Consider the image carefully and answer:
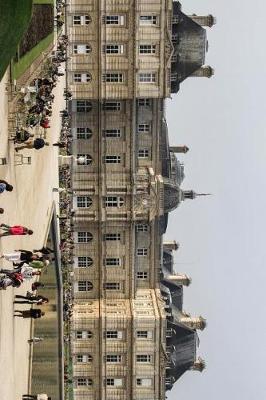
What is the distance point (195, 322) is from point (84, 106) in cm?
2213

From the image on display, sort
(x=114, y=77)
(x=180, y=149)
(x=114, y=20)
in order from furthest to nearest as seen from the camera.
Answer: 1. (x=180, y=149)
2. (x=114, y=77)
3. (x=114, y=20)

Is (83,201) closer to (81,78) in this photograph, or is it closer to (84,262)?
→ (84,262)

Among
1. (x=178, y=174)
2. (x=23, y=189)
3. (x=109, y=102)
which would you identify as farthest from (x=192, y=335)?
(x=23, y=189)

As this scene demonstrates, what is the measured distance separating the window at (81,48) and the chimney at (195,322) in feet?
84.6

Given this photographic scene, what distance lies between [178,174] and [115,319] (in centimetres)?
1618

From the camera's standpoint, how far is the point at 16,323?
3027 cm

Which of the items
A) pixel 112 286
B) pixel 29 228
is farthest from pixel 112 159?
pixel 29 228

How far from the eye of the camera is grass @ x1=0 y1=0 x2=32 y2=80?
2225 centimetres

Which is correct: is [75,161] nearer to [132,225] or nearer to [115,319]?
[132,225]

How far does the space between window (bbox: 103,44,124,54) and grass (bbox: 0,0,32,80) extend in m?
30.8

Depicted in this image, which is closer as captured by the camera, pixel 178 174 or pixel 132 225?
pixel 132 225

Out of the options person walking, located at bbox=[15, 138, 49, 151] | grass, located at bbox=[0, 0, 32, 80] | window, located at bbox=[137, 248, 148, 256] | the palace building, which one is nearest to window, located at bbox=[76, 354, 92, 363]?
the palace building

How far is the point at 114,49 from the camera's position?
56969 millimetres

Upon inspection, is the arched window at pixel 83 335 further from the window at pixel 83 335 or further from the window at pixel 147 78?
the window at pixel 147 78
